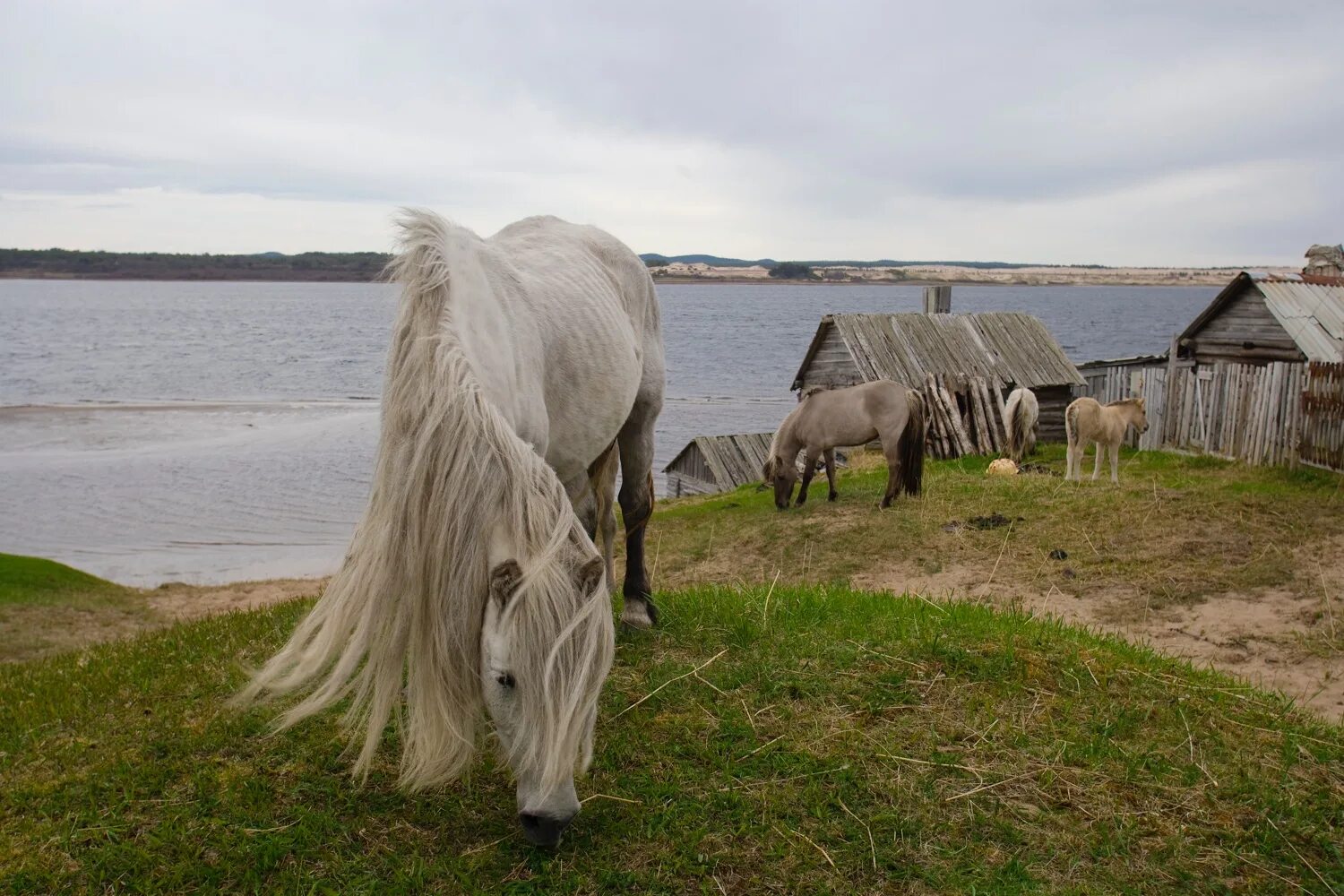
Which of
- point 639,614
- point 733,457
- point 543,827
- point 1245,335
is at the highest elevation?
point 1245,335

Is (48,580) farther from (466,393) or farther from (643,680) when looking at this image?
(466,393)

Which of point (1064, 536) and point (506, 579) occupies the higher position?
point (506, 579)

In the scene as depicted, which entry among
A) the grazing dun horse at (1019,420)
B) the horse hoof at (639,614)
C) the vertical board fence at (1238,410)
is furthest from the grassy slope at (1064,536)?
the grazing dun horse at (1019,420)

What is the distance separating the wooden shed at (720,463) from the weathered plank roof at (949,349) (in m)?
2.57

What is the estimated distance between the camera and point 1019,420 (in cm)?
1934

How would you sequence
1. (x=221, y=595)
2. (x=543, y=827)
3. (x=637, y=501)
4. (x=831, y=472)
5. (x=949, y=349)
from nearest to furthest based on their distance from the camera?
(x=543, y=827) → (x=637, y=501) → (x=831, y=472) → (x=221, y=595) → (x=949, y=349)

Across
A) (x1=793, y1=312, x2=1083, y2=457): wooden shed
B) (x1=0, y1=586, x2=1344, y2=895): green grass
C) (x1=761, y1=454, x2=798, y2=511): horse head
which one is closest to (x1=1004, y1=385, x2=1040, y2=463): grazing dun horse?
(x1=793, y1=312, x2=1083, y2=457): wooden shed

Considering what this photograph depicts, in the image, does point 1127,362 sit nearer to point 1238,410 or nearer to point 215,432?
point 1238,410

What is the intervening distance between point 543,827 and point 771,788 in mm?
988

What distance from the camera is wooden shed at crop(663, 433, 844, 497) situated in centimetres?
2283

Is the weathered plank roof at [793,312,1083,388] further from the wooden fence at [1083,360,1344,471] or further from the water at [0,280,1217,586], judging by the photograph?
the water at [0,280,1217,586]

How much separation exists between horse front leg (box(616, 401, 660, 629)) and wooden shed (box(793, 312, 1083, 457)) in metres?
15.4

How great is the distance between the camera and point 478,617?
2809mm

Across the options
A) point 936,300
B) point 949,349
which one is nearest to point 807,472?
point 949,349
